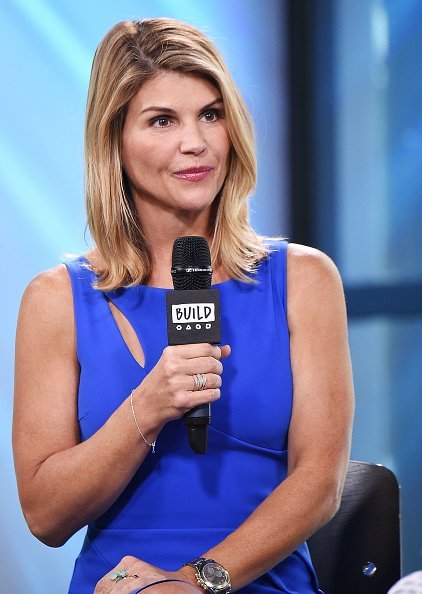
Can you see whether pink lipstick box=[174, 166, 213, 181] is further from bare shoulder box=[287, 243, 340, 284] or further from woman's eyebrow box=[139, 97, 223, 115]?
bare shoulder box=[287, 243, 340, 284]

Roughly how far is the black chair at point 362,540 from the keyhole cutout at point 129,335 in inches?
22.6

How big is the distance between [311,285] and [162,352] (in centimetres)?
35

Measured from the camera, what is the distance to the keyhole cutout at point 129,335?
81.0 inches

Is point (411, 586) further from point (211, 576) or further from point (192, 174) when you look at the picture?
point (192, 174)

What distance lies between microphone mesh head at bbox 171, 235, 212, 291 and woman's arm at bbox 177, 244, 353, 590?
0.44m

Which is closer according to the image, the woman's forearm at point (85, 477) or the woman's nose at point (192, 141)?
the woman's forearm at point (85, 477)

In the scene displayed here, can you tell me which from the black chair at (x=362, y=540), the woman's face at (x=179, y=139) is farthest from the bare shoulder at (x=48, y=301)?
the black chair at (x=362, y=540)

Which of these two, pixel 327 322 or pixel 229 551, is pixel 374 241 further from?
pixel 229 551

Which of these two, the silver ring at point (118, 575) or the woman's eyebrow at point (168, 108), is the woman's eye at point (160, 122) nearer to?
the woman's eyebrow at point (168, 108)

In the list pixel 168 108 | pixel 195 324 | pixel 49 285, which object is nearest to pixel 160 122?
pixel 168 108

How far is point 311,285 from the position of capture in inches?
81.5

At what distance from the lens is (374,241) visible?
153 inches

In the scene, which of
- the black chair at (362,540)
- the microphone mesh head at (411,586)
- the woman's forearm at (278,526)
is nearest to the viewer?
the microphone mesh head at (411,586)

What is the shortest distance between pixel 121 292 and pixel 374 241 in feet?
6.41
